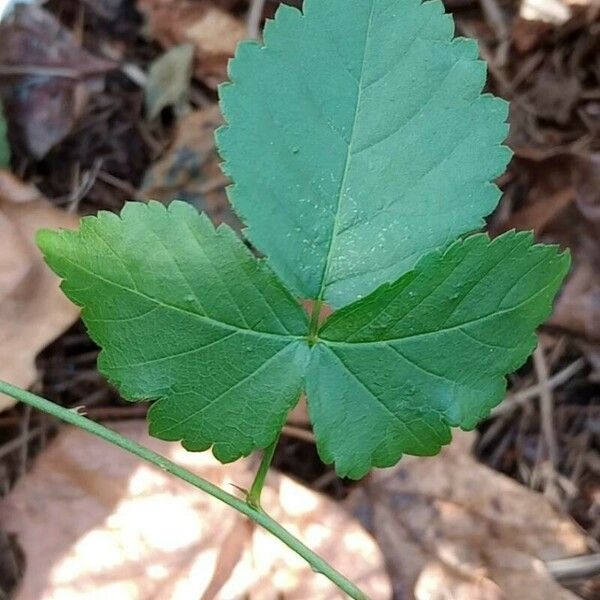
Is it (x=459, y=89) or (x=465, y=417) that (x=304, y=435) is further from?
(x=459, y=89)

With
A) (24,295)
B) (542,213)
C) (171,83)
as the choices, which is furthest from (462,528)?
(171,83)

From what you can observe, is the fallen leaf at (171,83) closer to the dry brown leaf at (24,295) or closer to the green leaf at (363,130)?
the dry brown leaf at (24,295)

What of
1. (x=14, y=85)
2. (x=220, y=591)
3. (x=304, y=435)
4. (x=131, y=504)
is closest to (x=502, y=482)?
(x=304, y=435)

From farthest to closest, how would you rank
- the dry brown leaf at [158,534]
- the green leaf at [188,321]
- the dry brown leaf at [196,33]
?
the dry brown leaf at [196,33]
the dry brown leaf at [158,534]
the green leaf at [188,321]

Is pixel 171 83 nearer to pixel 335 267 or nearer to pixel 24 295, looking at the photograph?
pixel 24 295

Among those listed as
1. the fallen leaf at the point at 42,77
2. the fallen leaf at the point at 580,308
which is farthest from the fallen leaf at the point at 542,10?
the fallen leaf at the point at 42,77

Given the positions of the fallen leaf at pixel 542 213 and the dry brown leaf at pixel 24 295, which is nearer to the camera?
the dry brown leaf at pixel 24 295
